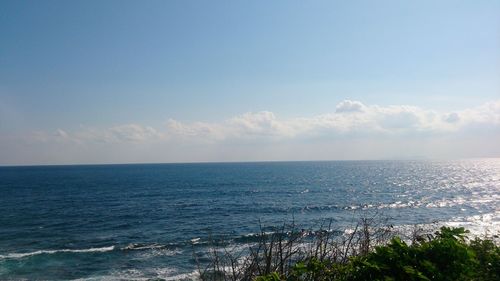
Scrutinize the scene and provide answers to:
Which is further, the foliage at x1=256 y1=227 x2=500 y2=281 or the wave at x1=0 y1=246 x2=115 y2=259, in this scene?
the wave at x1=0 y1=246 x2=115 y2=259

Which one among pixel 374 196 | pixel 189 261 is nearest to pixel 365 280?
pixel 189 261

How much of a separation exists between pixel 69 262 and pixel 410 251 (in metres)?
32.8

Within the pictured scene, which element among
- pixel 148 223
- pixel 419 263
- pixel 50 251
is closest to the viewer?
pixel 419 263

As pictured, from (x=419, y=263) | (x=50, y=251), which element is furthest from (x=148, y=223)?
(x=419, y=263)

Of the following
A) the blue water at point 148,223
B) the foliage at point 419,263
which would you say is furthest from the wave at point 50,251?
the foliage at point 419,263

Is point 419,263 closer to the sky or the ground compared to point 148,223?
closer to the sky

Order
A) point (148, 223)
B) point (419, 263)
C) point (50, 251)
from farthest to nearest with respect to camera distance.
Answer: point (148, 223), point (50, 251), point (419, 263)

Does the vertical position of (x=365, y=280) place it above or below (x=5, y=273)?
above

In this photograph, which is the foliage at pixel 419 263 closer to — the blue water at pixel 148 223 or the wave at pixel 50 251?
the blue water at pixel 148 223

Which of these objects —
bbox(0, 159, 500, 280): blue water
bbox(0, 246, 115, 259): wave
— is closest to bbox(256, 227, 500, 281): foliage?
bbox(0, 159, 500, 280): blue water

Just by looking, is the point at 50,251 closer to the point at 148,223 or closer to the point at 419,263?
the point at 148,223

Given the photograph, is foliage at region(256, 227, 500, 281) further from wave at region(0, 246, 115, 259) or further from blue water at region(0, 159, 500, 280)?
wave at region(0, 246, 115, 259)

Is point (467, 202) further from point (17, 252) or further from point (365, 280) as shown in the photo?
point (365, 280)

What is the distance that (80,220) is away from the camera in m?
54.7
